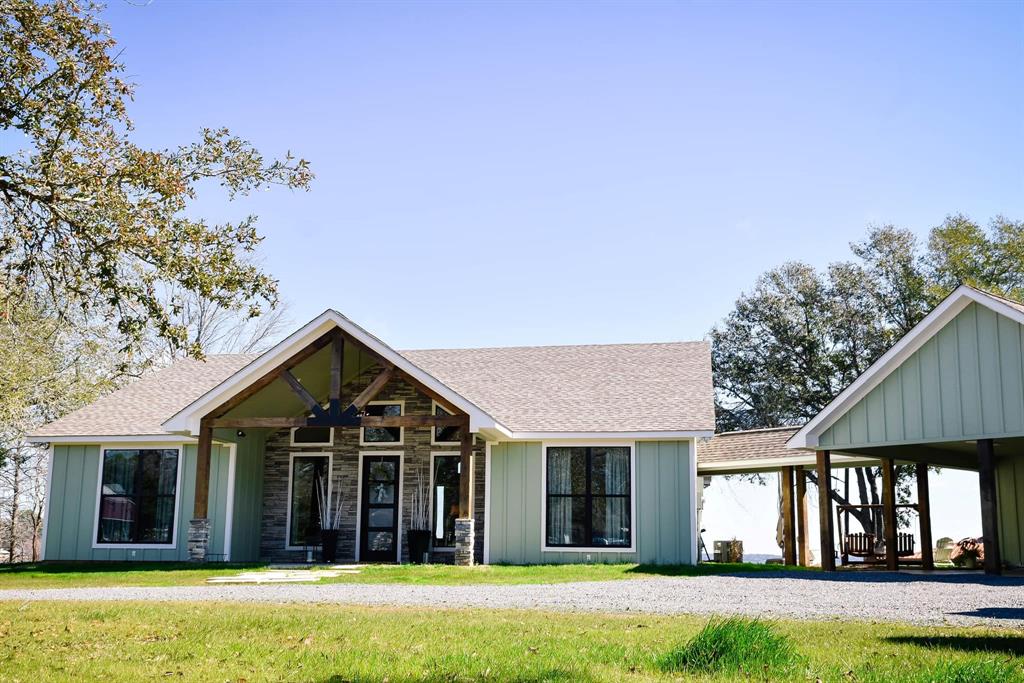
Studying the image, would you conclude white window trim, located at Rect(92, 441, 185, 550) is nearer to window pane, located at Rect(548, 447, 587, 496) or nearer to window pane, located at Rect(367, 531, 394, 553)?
window pane, located at Rect(367, 531, 394, 553)

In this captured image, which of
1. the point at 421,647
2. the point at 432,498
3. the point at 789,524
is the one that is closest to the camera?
the point at 421,647

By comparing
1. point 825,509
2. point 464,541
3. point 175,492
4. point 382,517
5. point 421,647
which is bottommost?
point 421,647

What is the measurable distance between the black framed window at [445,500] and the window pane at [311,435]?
2381mm

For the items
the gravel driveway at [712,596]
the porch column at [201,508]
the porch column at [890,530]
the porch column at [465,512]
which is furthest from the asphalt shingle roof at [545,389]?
the gravel driveway at [712,596]

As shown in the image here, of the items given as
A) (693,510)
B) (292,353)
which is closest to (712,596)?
(693,510)

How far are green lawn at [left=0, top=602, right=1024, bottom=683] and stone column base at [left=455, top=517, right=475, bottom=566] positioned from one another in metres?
7.20

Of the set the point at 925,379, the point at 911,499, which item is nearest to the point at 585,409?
the point at 925,379

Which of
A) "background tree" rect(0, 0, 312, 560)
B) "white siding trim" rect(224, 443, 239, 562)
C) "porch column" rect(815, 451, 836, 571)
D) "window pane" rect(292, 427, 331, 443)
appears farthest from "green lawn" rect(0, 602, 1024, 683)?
"window pane" rect(292, 427, 331, 443)

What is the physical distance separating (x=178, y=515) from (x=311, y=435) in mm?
2979

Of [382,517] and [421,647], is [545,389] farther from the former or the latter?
[421,647]

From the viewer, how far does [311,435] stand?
21047mm

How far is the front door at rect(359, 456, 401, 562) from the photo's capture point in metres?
20.2

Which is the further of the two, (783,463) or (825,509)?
(783,463)

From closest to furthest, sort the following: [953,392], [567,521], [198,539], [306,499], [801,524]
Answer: [953,392]
[198,539]
[567,521]
[801,524]
[306,499]
